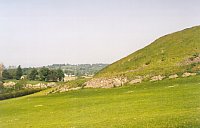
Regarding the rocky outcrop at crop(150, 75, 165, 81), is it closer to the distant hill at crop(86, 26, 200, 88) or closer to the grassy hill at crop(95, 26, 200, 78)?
the distant hill at crop(86, 26, 200, 88)

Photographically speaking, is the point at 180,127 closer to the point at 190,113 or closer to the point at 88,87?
the point at 190,113

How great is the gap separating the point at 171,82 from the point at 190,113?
35.3 meters

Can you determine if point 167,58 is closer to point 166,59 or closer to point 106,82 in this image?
point 166,59

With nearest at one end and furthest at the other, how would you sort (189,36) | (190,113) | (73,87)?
(190,113) < (73,87) < (189,36)

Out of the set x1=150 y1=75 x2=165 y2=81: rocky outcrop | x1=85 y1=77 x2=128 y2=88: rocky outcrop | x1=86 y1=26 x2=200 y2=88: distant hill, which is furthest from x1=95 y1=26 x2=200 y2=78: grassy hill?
x1=85 y1=77 x2=128 y2=88: rocky outcrop

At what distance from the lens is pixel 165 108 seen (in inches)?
1377

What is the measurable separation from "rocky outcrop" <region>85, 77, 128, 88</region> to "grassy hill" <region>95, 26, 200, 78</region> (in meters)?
2.31

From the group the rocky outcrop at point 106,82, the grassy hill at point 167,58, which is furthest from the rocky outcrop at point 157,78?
the rocky outcrop at point 106,82

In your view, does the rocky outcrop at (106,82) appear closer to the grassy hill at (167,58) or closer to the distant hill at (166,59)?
the distant hill at (166,59)

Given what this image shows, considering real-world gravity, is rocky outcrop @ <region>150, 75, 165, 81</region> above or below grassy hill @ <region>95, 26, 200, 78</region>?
below

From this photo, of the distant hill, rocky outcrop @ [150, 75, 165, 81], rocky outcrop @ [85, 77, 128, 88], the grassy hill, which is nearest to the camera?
rocky outcrop @ [150, 75, 165, 81]

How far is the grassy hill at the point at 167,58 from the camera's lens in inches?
2917

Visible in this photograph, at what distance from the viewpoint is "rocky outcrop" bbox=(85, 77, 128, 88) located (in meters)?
77.6

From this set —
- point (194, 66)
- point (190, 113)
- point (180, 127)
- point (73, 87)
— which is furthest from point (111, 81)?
point (180, 127)
